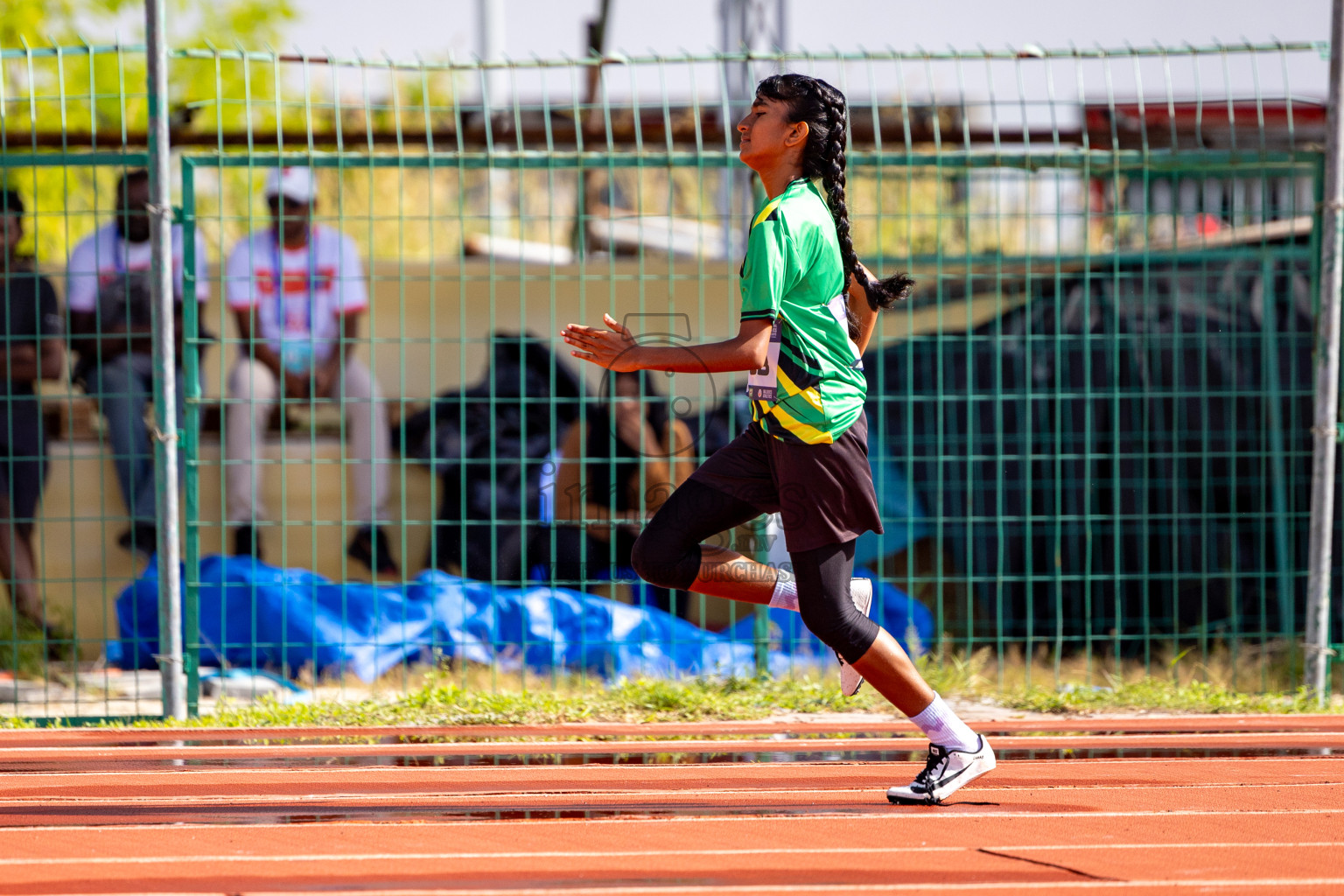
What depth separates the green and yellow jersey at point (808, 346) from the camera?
4035 mm

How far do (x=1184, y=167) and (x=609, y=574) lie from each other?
3.07 m

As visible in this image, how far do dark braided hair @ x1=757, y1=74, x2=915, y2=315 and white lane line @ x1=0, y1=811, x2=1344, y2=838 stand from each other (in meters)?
1.43

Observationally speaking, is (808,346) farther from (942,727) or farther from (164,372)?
(164,372)

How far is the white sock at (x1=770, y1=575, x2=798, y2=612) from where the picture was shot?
14.6 feet

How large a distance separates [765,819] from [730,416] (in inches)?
114

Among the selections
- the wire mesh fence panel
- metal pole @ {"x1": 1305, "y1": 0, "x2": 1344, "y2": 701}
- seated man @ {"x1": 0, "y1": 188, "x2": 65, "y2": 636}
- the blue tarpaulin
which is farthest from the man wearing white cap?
metal pole @ {"x1": 1305, "y1": 0, "x2": 1344, "y2": 701}

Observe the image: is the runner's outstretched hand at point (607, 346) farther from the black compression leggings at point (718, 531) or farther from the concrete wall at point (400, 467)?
the concrete wall at point (400, 467)

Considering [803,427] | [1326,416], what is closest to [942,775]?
[803,427]

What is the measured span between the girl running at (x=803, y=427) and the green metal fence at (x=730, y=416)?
1.58 meters

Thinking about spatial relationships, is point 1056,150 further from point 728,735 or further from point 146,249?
point 146,249

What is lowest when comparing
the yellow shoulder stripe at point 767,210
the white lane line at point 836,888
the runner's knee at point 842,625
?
the white lane line at point 836,888

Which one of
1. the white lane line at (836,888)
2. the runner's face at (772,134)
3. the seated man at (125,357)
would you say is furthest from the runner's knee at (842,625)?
the seated man at (125,357)

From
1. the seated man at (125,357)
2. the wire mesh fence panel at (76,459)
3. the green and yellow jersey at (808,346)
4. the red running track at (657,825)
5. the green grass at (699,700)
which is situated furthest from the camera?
the seated man at (125,357)

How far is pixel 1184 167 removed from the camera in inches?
249
